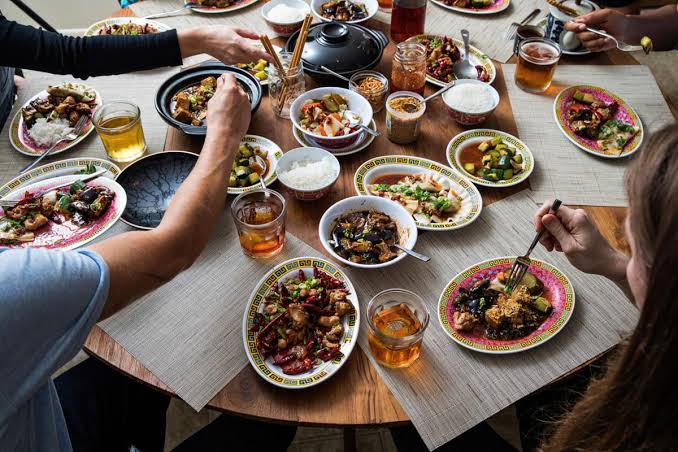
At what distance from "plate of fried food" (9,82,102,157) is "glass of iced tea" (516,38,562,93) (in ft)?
5.45

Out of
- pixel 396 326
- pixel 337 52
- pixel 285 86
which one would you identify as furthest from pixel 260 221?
pixel 337 52

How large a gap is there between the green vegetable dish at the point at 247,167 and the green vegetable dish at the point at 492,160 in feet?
2.29

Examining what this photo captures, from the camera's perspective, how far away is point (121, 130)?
1.72 metres

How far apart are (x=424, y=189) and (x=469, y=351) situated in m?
0.58

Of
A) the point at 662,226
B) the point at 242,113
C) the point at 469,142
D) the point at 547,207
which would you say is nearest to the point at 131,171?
the point at 242,113

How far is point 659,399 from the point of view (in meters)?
0.90

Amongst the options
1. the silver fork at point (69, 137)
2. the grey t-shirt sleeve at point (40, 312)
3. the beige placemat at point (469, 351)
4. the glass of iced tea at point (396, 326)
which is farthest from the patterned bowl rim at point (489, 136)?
the silver fork at point (69, 137)

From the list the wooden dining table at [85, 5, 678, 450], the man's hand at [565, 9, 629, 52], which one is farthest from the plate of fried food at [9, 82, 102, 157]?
the man's hand at [565, 9, 629, 52]

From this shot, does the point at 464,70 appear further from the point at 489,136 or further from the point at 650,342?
the point at 650,342

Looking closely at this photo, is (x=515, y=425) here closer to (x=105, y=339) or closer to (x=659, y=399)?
(x=659, y=399)

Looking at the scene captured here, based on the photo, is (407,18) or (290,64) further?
(407,18)

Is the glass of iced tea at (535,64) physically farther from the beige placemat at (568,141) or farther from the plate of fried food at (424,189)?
the plate of fried food at (424,189)

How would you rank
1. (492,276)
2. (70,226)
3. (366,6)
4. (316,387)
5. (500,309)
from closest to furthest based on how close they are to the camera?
(316,387), (500,309), (492,276), (70,226), (366,6)

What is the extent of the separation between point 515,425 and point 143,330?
1743mm
